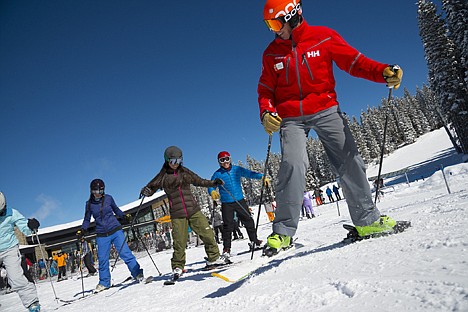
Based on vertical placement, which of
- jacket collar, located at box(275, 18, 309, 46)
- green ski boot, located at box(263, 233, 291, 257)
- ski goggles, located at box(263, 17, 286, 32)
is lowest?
green ski boot, located at box(263, 233, 291, 257)

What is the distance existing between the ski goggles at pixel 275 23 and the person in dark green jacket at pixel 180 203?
280cm

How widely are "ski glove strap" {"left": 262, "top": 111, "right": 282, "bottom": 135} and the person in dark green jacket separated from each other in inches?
96.0

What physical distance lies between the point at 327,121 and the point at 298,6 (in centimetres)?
110

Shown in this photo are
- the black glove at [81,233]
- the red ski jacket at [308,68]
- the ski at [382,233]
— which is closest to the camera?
the ski at [382,233]

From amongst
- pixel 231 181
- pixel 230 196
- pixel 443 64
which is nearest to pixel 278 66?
pixel 231 181

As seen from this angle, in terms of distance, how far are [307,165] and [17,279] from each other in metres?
4.87

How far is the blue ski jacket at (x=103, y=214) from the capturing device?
5555 millimetres

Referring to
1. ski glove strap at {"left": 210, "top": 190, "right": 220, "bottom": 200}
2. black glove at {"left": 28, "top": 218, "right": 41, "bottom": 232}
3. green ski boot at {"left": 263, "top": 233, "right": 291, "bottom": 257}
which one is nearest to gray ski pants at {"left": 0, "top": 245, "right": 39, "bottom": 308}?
black glove at {"left": 28, "top": 218, "right": 41, "bottom": 232}

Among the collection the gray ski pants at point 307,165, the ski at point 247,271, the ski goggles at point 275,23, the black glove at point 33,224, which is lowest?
the ski at point 247,271

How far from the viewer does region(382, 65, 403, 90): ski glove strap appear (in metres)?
2.37

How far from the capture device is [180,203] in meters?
4.71

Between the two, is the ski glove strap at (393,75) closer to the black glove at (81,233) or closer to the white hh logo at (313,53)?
the white hh logo at (313,53)

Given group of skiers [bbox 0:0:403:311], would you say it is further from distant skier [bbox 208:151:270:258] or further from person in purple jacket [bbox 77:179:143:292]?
person in purple jacket [bbox 77:179:143:292]

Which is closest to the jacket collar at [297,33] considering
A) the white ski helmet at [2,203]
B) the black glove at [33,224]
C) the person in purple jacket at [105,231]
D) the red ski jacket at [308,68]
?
the red ski jacket at [308,68]
